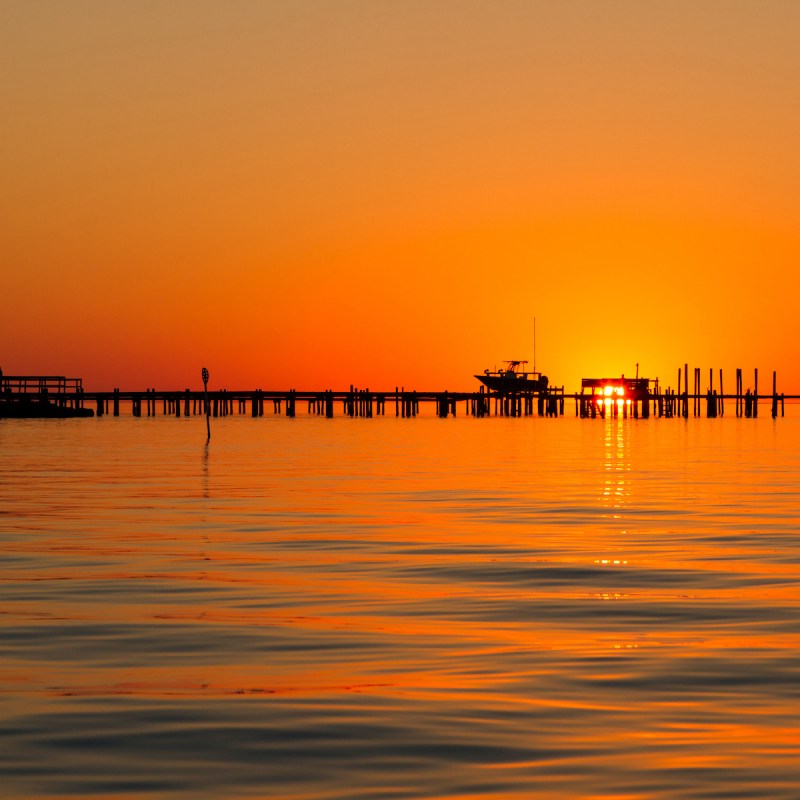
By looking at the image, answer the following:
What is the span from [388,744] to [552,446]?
2434 inches

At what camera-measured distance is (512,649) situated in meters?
11.9

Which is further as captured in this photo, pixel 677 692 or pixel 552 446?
pixel 552 446

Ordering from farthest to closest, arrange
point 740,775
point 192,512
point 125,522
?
point 192,512
point 125,522
point 740,775

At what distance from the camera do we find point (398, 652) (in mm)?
11812

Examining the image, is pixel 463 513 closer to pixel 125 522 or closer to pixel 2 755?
pixel 125 522

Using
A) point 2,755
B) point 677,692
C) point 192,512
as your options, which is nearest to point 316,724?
point 2,755

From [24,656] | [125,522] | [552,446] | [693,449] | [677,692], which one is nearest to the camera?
[677,692]

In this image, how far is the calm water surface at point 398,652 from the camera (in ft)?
26.7

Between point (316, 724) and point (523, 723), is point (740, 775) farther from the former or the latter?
point (316, 724)

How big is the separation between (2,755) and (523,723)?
3018 millimetres

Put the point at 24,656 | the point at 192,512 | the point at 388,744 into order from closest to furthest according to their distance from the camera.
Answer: the point at 388,744 → the point at 24,656 → the point at 192,512

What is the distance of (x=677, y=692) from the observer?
10.2m

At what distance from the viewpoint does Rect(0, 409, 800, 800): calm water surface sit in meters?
8.13

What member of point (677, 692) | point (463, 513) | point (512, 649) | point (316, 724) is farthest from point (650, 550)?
point (316, 724)
